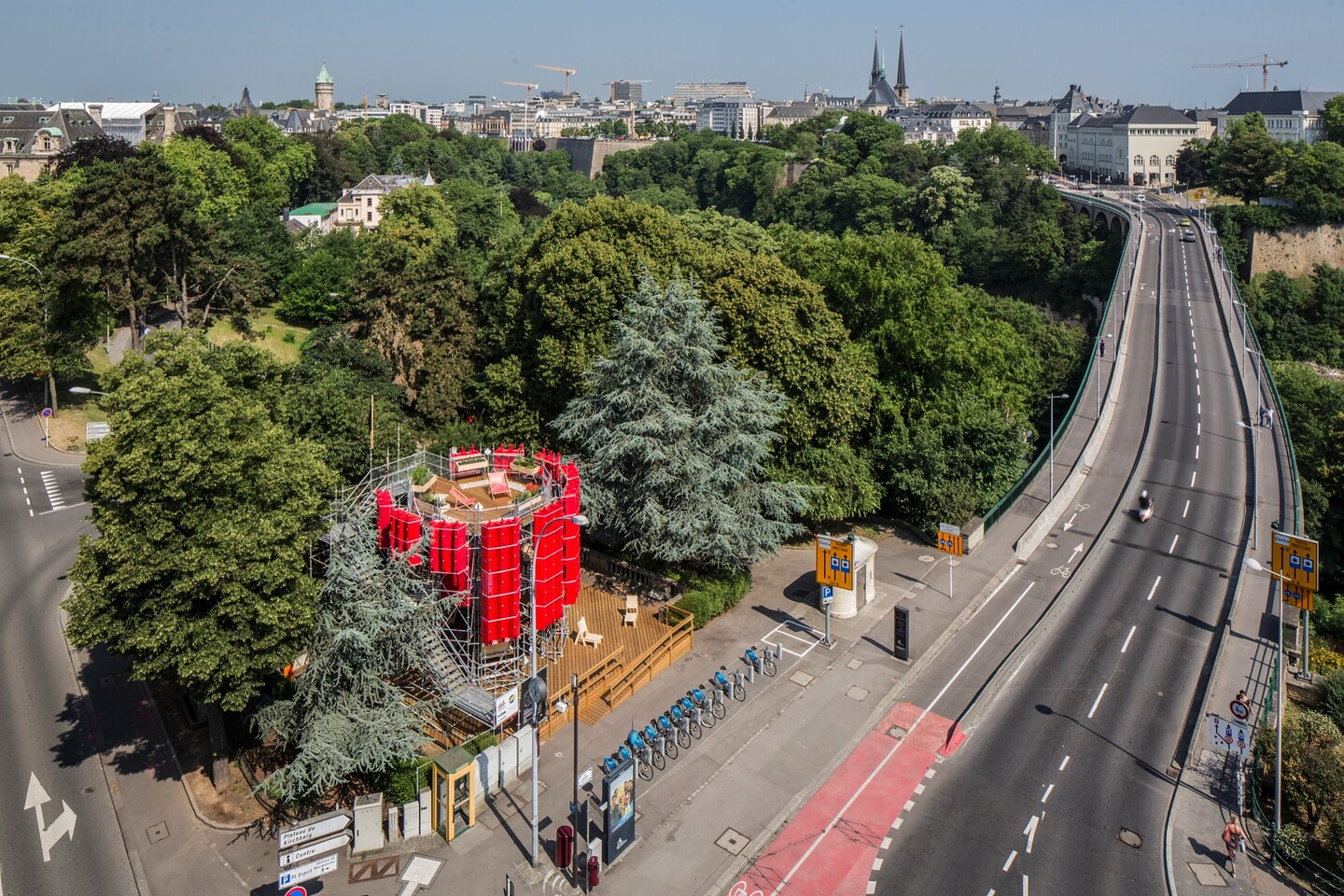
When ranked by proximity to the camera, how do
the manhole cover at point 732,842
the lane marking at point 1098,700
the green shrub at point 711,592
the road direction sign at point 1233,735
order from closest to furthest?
1. the manhole cover at point 732,842
2. the road direction sign at point 1233,735
3. the lane marking at point 1098,700
4. the green shrub at point 711,592

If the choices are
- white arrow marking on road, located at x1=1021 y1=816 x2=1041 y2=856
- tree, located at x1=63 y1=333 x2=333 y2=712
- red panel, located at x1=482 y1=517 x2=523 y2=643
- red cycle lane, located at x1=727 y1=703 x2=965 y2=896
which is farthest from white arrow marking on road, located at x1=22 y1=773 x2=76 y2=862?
white arrow marking on road, located at x1=1021 y1=816 x2=1041 y2=856

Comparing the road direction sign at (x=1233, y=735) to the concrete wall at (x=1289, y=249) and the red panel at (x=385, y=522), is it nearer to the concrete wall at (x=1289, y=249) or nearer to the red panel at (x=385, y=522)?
the red panel at (x=385, y=522)

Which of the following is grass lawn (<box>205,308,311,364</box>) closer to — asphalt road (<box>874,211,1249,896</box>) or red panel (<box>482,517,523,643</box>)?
red panel (<box>482,517,523,643</box>)

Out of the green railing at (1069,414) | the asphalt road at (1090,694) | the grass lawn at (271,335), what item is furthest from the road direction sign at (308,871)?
the grass lawn at (271,335)

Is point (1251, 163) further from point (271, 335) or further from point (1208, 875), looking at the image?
point (1208, 875)

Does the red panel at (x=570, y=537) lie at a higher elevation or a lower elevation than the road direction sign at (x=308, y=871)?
higher

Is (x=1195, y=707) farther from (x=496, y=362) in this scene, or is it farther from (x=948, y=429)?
(x=496, y=362)

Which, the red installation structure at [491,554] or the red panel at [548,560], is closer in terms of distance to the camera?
the red installation structure at [491,554]
